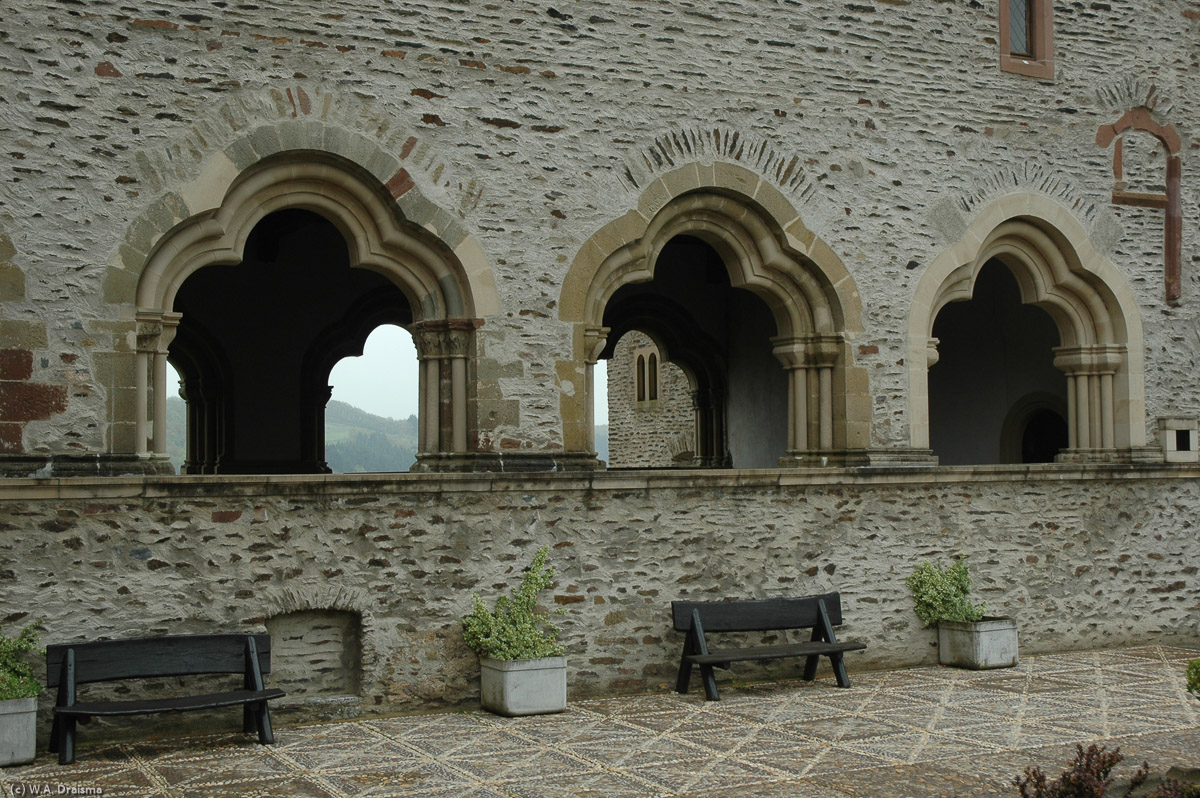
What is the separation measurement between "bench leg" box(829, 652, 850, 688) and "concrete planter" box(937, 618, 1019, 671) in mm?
1206

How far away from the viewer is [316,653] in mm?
8125

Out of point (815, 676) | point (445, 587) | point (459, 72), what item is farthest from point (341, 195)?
point (815, 676)

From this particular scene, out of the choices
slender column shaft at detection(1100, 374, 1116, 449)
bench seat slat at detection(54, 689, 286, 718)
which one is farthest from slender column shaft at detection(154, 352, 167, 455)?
slender column shaft at detection(1100, 374, 1116, 449)

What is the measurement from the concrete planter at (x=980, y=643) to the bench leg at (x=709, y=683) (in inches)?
88.3

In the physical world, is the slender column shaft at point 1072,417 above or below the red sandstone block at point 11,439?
above

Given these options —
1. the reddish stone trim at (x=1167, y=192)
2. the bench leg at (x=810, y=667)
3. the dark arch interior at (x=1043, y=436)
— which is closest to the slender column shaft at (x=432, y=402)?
the bench leg at (x=810, y=667)

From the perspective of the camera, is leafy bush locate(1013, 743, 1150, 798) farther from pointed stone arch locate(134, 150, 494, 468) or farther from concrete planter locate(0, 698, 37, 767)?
concrete planter locate(0, 698, 37, 767)

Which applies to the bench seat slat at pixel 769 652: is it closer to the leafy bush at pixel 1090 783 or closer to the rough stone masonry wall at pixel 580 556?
the rough stone masonry wall at pixel 580 556

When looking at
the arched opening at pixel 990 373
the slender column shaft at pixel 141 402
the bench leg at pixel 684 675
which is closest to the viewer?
the slender column shaft at pixel 141 402

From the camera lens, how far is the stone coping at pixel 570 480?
24.6ft

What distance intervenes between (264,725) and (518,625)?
171cm

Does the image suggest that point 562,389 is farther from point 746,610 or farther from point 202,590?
point 202,590

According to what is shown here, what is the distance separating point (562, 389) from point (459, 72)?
2239 millimetres

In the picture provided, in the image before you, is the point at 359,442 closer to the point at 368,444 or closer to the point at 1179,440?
the point at 368,444
